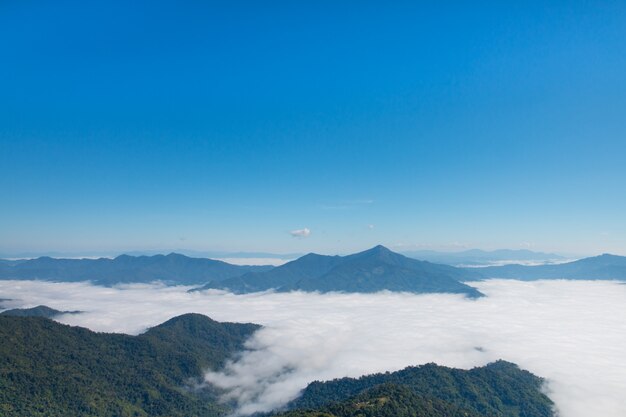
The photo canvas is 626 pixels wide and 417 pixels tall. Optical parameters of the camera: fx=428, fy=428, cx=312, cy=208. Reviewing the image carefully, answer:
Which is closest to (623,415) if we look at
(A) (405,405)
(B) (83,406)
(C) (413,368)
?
(C) (413,368)

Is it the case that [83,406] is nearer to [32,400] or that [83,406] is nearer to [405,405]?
[32,400]

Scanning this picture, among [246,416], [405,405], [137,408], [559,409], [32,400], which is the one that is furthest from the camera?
[246,416]

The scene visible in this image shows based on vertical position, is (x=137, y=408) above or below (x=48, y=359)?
below

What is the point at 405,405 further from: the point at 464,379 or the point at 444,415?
the point at 464,379

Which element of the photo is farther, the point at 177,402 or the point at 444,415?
the point at 177,402

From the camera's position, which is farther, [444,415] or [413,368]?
[413,368]

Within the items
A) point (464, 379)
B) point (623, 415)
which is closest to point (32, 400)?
point (464, 379)

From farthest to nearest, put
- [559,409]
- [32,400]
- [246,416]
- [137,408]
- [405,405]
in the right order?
1. [246,416]
2. [137,408]
3. [559,409]
4. [32,400]
5. [405,405]

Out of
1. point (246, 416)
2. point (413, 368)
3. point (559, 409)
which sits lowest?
point (246, 416)

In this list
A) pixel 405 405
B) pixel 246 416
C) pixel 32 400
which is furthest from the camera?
pixel 246 416
